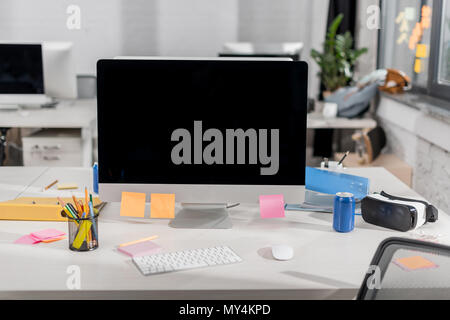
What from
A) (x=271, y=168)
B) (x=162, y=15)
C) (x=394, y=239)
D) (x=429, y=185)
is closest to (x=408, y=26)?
(x=429, y=185)

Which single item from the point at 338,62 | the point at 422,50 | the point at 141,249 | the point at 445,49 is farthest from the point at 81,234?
the point at 338,62

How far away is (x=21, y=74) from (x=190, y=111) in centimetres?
252

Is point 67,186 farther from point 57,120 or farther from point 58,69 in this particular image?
point 58,69

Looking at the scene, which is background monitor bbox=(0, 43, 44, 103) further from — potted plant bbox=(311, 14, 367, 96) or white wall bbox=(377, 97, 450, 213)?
white wall bbox=(377, 97, 450, 213)

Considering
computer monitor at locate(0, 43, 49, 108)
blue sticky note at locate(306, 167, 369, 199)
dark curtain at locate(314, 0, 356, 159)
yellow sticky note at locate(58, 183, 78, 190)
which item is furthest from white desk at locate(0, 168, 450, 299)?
dark curtain at locate(314, 0, 356, 159)

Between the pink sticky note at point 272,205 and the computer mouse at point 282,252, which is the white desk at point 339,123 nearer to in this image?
the pink sticky note at point 272,205

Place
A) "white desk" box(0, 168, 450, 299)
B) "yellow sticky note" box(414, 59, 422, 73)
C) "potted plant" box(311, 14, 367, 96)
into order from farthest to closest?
"potted plant" box(311, 14, 367, 96)
"yellow sticky note" box(414, 59, 422, 73)
"white desk" box(0, 168, 450, 299)

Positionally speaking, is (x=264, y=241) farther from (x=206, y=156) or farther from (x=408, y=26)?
(x=408, y=26)

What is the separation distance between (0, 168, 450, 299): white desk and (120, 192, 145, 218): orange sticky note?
0.05 metres

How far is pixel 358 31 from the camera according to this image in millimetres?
4652

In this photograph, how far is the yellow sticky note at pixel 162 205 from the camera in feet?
5.31

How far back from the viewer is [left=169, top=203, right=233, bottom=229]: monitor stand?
5.36ft

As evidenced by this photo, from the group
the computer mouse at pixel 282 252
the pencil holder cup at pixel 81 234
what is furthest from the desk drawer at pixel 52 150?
the computer mouse at pixel 282 252

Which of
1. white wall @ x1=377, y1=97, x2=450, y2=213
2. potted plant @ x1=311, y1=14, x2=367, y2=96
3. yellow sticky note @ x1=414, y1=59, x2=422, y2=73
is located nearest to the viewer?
white wall @ x1=377, y1=97, x2=450, y2=213
